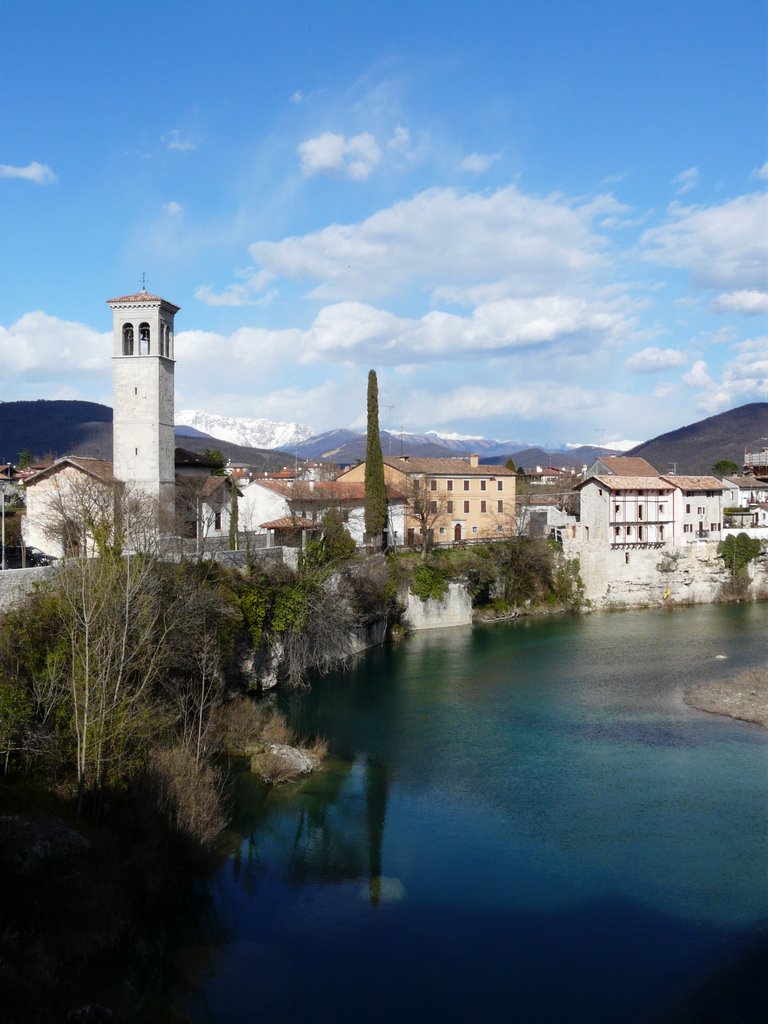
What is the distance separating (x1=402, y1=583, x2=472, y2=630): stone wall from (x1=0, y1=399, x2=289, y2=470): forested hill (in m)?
88.6

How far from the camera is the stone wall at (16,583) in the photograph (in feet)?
65.6

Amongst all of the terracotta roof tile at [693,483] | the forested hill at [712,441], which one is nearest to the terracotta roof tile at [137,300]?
the terracotta roof tile at [693,483]

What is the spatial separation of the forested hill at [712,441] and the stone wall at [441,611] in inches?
3898

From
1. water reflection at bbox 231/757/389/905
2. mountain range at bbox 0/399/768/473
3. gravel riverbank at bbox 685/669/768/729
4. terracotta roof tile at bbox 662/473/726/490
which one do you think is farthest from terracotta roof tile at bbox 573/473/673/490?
mountain range at bbox 0/399/768/473

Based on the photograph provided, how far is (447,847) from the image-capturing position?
17109mm

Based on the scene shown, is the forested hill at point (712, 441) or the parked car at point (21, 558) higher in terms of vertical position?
the forested hill at point (712, 441)

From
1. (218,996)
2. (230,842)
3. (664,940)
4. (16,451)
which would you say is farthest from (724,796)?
(16,451)

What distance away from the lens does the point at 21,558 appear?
103 feet

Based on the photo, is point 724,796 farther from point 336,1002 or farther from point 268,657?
point 268,657

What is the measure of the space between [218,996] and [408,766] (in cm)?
988

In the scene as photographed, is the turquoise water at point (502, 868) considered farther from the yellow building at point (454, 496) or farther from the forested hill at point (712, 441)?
the forested hill at point (712, 441)

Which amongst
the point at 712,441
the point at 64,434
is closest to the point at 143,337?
the point at 64,434

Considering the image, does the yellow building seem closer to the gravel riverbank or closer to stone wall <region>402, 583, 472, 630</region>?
stone wall <region>402, 583, 472, 630</region>

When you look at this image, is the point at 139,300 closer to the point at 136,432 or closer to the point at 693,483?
the point at 136,432
